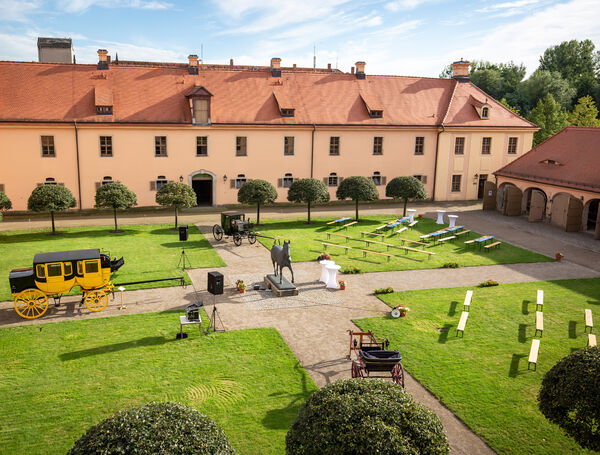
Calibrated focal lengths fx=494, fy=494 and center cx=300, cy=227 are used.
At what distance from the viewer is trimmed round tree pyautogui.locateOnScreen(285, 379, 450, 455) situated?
8180 millimetres

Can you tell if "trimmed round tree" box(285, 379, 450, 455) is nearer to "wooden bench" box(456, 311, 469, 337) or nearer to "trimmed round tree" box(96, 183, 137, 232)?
"wooden bench" box(456, 311, 469, 337)

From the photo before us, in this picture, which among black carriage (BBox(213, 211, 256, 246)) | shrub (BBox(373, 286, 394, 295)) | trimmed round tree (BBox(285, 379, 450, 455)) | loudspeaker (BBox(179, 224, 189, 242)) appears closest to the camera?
trimmed round tree (BBox(285, 379, 450, 455))

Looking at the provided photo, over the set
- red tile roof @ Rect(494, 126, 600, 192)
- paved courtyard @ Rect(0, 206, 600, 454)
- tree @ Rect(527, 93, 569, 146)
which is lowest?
paved courtyard @ Rect(0, 206, 600, 454)

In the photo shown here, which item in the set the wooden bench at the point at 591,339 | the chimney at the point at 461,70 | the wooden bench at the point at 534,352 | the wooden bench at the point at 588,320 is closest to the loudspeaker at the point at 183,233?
the wooden bench at the point at 534,352

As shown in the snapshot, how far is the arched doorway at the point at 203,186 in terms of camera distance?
40.4m

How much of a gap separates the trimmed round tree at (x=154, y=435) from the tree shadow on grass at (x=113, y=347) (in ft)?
28.9

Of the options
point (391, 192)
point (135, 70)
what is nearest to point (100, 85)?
point (135, 70)

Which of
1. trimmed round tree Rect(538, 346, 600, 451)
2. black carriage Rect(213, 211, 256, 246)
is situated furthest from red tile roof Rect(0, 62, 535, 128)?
trimmed round tree Rect(538, 346, 600, 451)

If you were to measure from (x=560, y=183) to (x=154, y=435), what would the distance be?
3533cm

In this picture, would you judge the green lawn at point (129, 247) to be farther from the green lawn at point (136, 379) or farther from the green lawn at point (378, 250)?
the green lawn at point (136, 379)

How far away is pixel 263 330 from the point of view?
59.0ft

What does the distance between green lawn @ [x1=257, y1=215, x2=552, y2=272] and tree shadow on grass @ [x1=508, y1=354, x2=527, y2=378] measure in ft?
32.7

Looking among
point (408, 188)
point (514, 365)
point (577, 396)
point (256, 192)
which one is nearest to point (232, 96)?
point (256, 192)

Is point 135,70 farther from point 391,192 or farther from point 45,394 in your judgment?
point 45,394
